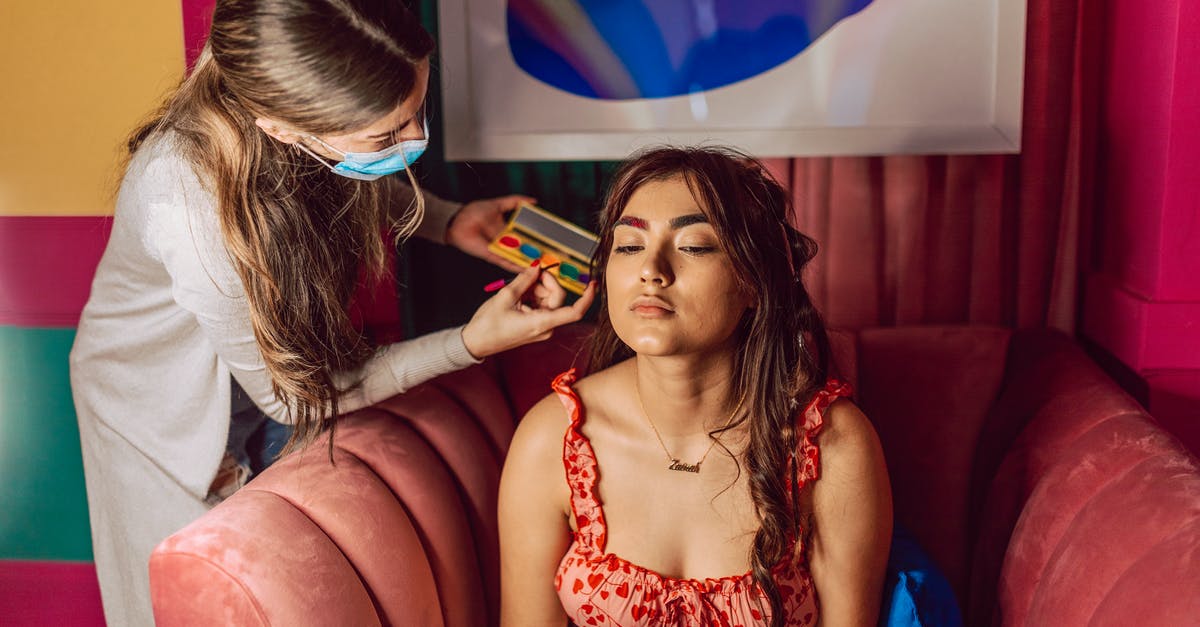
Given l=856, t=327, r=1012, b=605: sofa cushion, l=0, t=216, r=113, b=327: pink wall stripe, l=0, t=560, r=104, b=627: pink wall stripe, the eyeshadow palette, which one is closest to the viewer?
the eyeshadow palette

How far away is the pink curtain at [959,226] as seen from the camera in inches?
79.0

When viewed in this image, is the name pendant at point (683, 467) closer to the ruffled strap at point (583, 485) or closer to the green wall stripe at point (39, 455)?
the ruffled strap at point (583, 485)

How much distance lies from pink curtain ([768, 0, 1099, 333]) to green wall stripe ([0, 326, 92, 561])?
1644 millimetres

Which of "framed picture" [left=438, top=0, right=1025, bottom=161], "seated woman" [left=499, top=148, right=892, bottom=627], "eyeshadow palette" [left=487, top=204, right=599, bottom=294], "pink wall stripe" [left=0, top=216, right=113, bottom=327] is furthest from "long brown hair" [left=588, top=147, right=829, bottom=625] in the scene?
"pink wall stripe" [left=0, top=216, right=113, bottom=327]

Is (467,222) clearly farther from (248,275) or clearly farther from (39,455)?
(39,455)

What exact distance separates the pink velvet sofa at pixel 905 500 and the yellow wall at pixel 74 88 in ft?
2.90

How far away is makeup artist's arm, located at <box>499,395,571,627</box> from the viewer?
147 centimetres

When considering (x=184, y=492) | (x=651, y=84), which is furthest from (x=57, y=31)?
(x=651, y=84)

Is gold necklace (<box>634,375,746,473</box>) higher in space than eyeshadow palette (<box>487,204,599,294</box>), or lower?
lower

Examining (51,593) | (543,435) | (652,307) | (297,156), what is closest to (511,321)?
(543,435)

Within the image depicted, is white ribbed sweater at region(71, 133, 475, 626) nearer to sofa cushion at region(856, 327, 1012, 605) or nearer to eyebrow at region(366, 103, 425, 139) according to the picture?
eyebrow at region(366, 103, 425, 139)

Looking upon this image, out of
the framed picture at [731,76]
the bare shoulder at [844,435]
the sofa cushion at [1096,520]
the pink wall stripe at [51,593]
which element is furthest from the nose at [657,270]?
the pink wall stripe at [51,593]

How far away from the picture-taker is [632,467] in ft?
4.86

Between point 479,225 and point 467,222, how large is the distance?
23 mm
